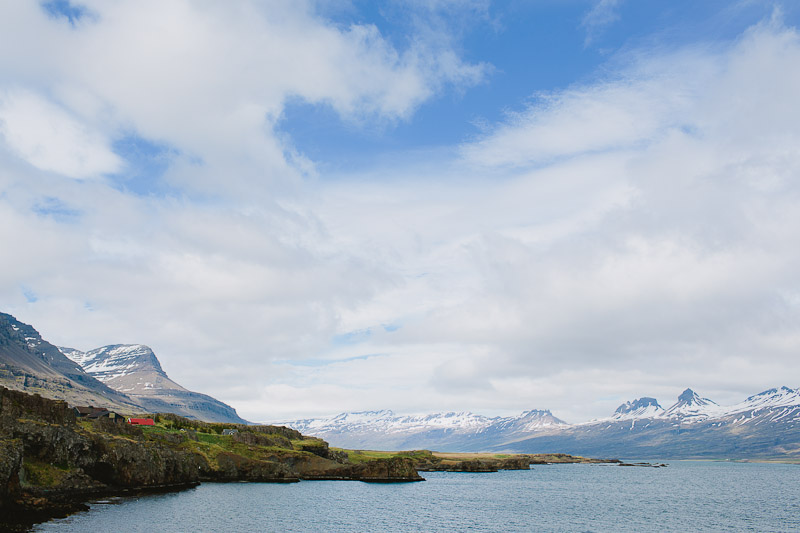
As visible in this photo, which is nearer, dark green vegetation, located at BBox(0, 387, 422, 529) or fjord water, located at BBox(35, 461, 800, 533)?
dark green vegetation, located at BBox(0, 387, 422, 529)

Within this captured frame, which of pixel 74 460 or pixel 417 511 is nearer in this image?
pixel 74 460

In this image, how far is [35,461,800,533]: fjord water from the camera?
10250cm

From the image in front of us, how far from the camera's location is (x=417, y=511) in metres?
132

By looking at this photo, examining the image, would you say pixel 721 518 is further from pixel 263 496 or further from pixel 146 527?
pixel 146 527

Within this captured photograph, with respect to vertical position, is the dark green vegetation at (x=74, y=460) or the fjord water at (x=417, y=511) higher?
the dark green vegetation at (x=74, y=460)

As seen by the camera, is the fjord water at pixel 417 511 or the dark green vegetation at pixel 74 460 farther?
the fjord water at pixel 417 511

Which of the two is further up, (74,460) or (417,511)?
(74,460)

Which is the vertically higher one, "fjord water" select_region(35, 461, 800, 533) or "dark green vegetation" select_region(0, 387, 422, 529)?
"dark green vegetation" select_region(0, 387, 422, 529)

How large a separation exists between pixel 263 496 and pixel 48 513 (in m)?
63.6

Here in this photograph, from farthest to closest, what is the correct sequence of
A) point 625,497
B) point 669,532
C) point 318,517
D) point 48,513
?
1. point 625,497
2. point 318,517
3. point 669,532
4. point 48,513

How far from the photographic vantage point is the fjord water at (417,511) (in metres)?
102

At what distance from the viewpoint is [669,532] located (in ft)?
360

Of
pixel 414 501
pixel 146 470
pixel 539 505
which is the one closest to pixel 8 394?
pixel 146 470

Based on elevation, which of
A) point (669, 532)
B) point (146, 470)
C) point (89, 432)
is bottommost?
point (669, 532)
